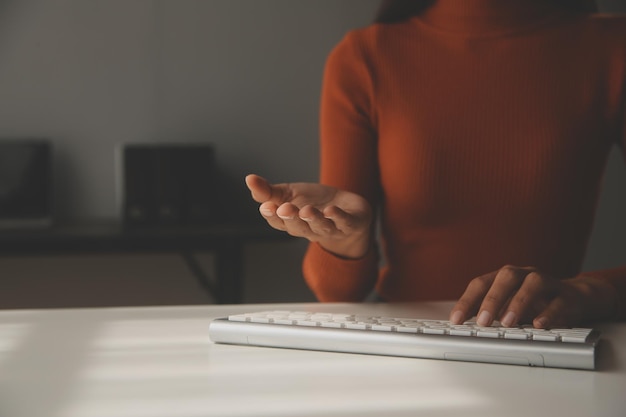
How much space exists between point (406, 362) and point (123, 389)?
21cm

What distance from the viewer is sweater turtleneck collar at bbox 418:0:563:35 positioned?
1.20 metres

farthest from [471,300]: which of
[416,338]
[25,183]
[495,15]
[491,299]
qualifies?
[25,183]

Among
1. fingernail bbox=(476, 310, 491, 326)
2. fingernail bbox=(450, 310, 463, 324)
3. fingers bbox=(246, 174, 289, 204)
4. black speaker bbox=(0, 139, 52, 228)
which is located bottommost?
black speaker bbox=(0, 139, 52, 228)

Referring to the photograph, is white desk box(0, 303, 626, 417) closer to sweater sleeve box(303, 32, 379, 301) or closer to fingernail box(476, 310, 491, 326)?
fingernail box(476, 310, 491, 326)

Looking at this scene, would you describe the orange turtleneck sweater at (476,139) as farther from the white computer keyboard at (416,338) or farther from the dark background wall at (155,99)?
the dark background wall at (155,99)

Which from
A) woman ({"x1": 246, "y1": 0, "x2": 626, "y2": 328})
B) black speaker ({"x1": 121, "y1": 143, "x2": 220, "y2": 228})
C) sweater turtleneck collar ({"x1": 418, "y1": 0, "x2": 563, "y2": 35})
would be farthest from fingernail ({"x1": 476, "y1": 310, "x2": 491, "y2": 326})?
black speaker ({"x1": 121, "y1": 143, "x2": 220, "y2": 228})

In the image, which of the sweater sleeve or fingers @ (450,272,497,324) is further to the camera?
the sweater sleeve

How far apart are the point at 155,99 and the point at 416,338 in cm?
231

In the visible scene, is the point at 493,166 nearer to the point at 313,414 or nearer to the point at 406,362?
the point at 406,362

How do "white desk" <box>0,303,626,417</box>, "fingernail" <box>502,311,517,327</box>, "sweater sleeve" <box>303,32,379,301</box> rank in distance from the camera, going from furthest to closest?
"sweater sleeve" <box>303,32,379,301</box>
"fingernail" <box>502,311,517,327</box>
"white desk" <box>0,303,626,417</box>

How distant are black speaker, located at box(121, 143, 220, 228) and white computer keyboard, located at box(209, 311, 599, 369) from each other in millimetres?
1835

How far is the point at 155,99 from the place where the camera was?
2.71 m

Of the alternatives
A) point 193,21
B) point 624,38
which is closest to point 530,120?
point 624,38

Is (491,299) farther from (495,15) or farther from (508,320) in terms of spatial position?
(495,15)
